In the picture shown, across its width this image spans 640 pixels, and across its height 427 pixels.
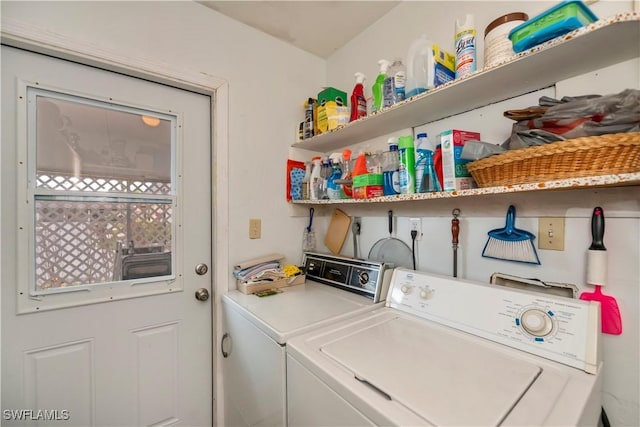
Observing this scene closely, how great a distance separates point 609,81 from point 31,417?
249cm

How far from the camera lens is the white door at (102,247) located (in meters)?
1.13

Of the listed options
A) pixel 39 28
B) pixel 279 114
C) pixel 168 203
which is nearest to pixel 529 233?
pixel 279 114

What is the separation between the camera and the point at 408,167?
1140mm

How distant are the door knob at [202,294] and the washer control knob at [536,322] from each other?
1467 millimetres

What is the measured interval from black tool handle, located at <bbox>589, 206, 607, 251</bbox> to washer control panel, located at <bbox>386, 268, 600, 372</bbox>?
19cm

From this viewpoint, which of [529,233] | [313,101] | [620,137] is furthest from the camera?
[313,101]

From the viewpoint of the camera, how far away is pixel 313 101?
5.60ft

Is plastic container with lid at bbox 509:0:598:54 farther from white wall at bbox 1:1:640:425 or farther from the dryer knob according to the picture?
the dryer knob

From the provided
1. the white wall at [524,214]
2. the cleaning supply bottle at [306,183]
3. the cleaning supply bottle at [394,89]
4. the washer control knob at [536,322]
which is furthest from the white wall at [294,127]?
the cleaning supply bottle at [394,89]

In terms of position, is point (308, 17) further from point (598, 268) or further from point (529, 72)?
point (598, 268)

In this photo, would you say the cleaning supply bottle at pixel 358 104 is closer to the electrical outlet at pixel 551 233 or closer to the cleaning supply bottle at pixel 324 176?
the cleaning supply bottle at pixel 324 176

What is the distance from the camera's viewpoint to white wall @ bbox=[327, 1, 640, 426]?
2.68 feet

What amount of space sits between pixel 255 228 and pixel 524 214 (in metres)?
1.34

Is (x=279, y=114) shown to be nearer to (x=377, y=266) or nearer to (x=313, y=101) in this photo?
(x=313, y=101)
